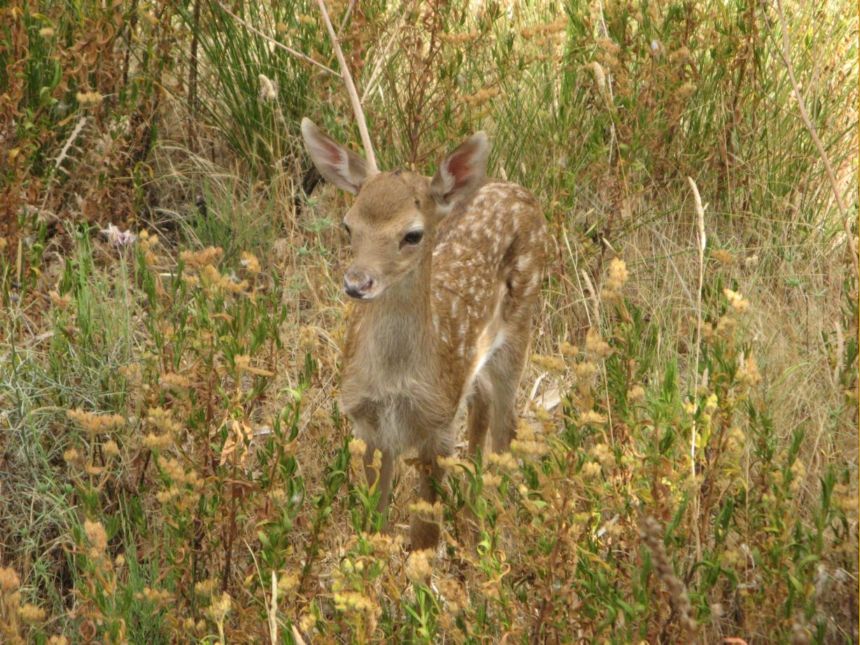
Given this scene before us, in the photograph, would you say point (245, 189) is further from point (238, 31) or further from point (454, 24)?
point (454, 24)

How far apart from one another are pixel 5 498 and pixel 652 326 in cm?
216

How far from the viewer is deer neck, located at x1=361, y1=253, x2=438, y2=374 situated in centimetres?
469

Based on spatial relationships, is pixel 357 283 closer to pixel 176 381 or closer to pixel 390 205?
pixel 390 205

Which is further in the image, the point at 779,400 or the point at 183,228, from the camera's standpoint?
the point at 183,228

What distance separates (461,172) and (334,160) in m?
0.41

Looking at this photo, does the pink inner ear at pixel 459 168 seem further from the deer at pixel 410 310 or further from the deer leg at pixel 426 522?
the deer leg at pixel 426 522

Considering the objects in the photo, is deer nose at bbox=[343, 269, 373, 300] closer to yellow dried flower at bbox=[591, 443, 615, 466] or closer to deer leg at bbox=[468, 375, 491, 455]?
yellow dried flower at bbox=[591, 443, 615, 466]

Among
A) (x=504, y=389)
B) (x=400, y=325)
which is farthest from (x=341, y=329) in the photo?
(x=504, y=389)

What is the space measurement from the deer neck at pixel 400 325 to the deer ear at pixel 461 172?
0.68ft

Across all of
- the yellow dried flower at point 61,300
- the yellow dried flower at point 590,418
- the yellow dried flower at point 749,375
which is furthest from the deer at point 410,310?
→ the yellow dried flower at point 749,375

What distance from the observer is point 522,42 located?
6.57m

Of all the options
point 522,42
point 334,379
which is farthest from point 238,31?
point 334,379

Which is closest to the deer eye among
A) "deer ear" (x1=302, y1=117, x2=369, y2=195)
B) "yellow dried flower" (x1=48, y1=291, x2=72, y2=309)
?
"deer ear" (x1=302, y1=117, x2=369, y2=195)

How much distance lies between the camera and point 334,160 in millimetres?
4809
